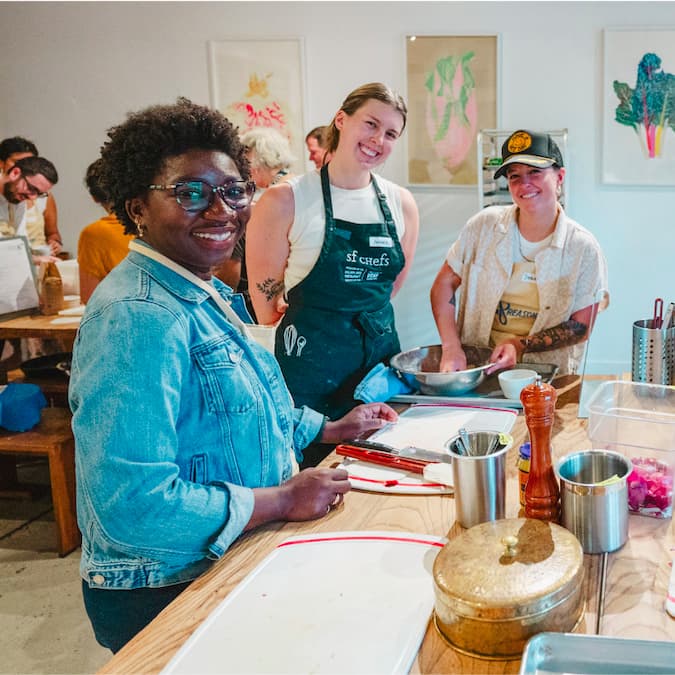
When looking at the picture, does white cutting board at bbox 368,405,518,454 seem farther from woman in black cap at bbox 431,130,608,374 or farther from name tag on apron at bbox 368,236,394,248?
name tag on apron at bbox 368,236,394,248

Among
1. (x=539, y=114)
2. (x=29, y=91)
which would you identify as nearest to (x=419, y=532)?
(x=539, y=114)

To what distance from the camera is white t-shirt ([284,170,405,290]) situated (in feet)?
7.53

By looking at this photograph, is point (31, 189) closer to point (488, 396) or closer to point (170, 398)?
point (488, 396)

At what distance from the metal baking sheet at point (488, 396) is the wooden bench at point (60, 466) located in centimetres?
181

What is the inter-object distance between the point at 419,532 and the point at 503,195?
395 cm

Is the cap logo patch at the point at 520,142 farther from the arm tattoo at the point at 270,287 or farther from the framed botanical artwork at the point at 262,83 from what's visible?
the framed botanical artwork at the point at 262,83

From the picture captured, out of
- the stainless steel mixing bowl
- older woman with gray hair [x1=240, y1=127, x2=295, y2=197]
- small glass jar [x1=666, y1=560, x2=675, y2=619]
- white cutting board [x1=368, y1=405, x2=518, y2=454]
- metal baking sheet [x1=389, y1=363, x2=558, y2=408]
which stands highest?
older woman with gray hair [x1=240, y1=127, x2=295, y2=197]

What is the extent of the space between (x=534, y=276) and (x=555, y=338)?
0.70 ft

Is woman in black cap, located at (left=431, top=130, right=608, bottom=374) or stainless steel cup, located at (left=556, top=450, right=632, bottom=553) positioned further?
woman in black cap, located at (left=431, top=130, right=608, bottom=374)

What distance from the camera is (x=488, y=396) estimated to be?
1.90 m

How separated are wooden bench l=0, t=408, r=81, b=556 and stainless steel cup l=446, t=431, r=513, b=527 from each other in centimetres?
234

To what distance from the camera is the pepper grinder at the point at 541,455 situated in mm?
1120

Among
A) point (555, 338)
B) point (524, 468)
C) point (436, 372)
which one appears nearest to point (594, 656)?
point (524, 468)

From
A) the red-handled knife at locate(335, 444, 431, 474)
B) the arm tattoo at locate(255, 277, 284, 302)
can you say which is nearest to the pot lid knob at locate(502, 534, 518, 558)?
the red-handled knife at locate(335, 444, 431, 474)
